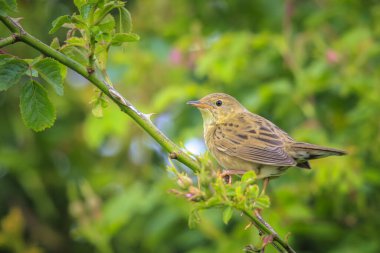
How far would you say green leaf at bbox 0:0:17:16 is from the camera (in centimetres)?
222

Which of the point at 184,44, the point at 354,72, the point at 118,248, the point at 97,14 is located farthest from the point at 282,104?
the point at 97,14

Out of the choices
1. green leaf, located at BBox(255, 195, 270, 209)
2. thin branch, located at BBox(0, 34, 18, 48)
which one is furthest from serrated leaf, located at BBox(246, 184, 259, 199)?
thin branch, located at BBox(0, 34, 18, 48)

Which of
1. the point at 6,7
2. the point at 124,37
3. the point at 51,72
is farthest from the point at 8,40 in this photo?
the point at 124,37

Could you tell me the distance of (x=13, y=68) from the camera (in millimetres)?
2328

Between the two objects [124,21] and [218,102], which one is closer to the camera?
[124,21]

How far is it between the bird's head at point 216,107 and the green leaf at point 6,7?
8.29 ft

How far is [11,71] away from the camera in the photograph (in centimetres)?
232

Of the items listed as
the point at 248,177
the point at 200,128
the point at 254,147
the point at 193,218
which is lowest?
the point at 193,218

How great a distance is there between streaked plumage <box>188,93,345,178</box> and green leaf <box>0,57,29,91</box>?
1.51m

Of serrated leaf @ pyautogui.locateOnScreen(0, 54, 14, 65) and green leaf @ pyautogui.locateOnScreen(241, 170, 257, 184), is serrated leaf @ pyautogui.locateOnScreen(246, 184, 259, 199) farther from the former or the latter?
serrated leaf @ pyautogui.locateOnScreen(0, 54, 14, 65)

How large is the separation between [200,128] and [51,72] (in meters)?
3.05

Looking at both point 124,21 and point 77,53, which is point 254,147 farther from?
point 77,53

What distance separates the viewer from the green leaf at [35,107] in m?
2.39

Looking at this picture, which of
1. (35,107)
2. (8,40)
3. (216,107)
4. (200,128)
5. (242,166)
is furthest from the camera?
(200,128)
